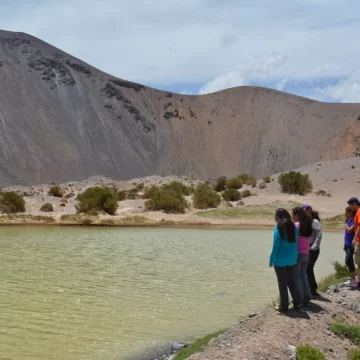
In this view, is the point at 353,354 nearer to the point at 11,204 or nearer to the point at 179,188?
the point at 11,204

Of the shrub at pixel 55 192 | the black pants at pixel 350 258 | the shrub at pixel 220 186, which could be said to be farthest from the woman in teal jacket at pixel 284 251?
the shrub at pixel 220 186

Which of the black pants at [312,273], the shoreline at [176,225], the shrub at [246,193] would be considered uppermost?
the shrub at [246,193]

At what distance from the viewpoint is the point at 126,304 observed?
40.3 ft

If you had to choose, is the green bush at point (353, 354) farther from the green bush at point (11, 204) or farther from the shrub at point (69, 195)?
the shrub at point (69, 195)

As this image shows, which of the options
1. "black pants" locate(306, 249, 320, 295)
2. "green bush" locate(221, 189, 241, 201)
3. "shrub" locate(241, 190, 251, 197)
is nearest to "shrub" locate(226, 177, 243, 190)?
"shrub" locate(241, 190, 251, 197)

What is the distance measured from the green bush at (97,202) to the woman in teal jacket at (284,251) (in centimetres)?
3423

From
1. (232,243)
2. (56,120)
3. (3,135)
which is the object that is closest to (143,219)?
(232,243)

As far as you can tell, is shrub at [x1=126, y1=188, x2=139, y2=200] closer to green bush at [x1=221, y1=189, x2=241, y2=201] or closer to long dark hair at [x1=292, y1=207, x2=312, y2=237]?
green bush at [x1=221, y1=189, x2=241, y2=201]

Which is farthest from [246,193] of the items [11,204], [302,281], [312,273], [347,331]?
[347,331]

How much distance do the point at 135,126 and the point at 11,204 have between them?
52236 millimetres

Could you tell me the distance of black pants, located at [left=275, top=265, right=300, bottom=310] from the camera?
8.83 meters

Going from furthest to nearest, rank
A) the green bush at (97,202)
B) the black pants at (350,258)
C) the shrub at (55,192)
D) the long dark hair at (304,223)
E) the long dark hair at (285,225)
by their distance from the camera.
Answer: the shrub at (55,192), the green bush at (97,202), the black pants at (350,258), the long dark hair at (304,223), the long dark hair at (285,225)

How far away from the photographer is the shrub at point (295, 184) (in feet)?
173

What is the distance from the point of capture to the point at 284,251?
29.2 ft
